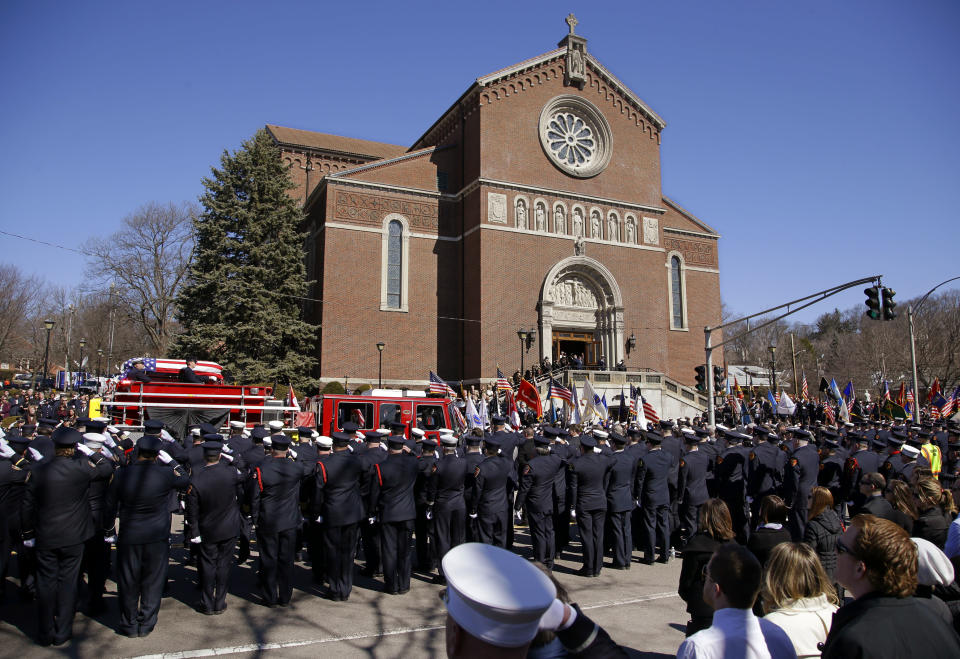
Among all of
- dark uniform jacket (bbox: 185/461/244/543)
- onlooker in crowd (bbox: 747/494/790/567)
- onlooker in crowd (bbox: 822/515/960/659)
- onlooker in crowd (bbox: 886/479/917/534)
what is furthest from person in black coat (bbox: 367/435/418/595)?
onlooker in crowd (bbox: 822/515/960/659)

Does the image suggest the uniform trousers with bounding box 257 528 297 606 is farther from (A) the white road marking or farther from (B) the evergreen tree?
(B) the evergreen tree

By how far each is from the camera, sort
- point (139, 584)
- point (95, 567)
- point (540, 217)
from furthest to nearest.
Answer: point (540, 217) → point (95, 567) → point (139, 584)

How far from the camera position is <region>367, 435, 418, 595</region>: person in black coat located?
8.16 metres

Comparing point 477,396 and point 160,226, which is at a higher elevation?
point 160,226

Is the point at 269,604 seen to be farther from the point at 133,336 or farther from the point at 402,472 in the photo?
the point at 133,336

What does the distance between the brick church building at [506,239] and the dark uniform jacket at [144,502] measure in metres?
23.5

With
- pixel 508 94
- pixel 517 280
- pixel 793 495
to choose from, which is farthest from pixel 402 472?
pixel 508 94

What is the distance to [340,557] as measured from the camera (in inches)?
313

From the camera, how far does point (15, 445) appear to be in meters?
7.59

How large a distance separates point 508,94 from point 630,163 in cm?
813

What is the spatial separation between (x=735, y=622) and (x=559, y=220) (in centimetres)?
3109

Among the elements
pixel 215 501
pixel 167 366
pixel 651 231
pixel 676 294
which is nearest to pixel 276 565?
pixel 215 501

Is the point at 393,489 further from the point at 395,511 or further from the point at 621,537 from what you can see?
the point at 621,537

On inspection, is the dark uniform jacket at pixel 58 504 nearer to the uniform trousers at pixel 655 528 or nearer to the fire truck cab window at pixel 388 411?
the uniform trousers at pixel 655 528
